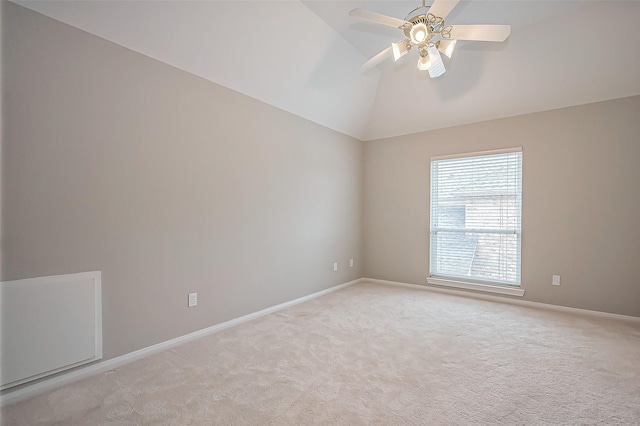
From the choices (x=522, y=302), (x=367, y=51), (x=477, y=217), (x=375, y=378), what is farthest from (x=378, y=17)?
(x=522, y=302)

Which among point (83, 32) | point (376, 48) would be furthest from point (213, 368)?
point (376, 48)

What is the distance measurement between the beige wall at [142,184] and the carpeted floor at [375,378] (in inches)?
20.1

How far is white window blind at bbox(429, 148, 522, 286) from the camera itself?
3.97 metres

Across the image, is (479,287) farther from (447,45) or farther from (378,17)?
(378,17)

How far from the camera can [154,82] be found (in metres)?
2.52

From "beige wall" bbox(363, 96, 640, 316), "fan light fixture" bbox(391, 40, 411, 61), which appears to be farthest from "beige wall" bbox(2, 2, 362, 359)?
"beige wall" bbox(363, 96, 640, 316)

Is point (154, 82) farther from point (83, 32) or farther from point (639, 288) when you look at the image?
point (639, 288)

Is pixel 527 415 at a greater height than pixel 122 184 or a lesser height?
lesser

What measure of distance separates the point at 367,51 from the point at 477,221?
270 centimetres

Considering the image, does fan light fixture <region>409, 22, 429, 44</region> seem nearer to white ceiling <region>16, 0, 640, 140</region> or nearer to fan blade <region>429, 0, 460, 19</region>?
fan blade <region>429, 0, 460, 19</region>

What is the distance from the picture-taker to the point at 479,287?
4.15m

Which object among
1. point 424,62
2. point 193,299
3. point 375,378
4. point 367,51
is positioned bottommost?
point 375,378

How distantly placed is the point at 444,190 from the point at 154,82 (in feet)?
12.7

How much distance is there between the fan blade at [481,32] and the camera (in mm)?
2039
